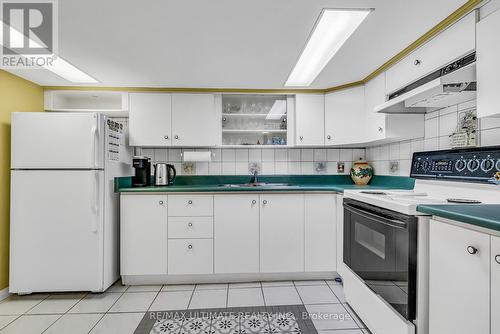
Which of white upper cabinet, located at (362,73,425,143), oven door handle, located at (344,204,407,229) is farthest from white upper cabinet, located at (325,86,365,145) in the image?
oven door handle, located at (344,204,407,229)

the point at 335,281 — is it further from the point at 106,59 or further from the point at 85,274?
the point at 106,59

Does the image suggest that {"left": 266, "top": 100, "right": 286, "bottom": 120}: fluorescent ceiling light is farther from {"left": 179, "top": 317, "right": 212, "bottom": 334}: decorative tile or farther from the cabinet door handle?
the cabinet door handle

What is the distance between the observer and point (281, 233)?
256 cm

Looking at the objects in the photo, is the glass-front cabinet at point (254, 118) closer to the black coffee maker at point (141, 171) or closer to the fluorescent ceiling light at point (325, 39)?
the fluorescent ceiling light at point (325, 39)

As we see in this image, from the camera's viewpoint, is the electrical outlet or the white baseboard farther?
the electrical outlet

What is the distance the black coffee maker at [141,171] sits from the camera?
2.80m

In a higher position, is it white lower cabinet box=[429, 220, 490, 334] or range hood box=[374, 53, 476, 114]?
range hood box=[374, 53, 476, 114]

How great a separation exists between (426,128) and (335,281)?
163cm

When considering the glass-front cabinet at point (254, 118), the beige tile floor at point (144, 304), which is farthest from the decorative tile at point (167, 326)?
the glass-front cabinet at point (254, 118)

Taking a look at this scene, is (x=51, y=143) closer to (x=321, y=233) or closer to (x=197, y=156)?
(x=197, y=156)

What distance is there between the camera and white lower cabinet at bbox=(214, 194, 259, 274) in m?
2.54

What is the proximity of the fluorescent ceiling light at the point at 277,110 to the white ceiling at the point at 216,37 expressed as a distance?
0.49 meters

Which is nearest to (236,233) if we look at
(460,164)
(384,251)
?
(384,251)

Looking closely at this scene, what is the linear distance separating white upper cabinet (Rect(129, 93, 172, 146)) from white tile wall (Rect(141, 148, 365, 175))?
15.7 inches
